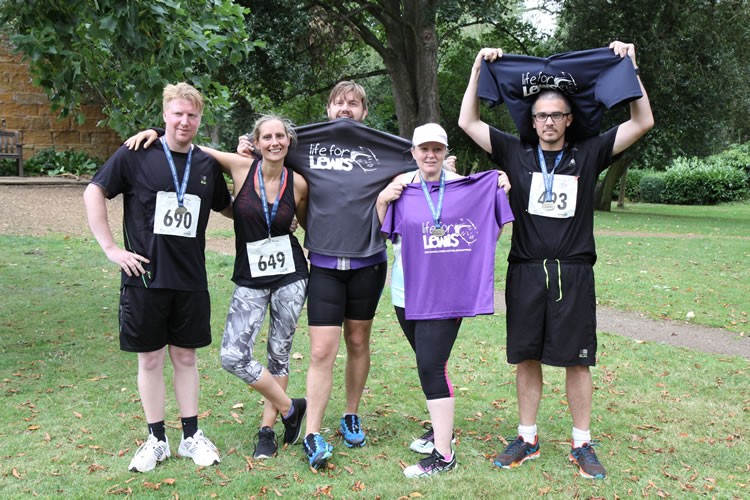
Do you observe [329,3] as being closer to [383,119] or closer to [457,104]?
[457,104]

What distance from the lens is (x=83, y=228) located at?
14344mm

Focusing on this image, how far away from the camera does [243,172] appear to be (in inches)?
164

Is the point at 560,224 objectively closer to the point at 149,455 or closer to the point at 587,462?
the point at 587,462

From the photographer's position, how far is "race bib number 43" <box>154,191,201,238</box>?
387 cm

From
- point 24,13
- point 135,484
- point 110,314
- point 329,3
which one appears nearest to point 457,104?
point 329,3

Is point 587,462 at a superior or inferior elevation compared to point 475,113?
inferior

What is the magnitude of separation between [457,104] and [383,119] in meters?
3.68

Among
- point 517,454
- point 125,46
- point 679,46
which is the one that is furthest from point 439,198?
point 679,46

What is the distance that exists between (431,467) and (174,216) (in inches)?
79.1

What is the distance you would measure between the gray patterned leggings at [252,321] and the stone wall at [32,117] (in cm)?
1791

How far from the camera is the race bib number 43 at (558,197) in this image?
4000 millimetres

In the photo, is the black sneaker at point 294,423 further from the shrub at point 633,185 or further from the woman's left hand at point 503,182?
the shrub at point 633,185

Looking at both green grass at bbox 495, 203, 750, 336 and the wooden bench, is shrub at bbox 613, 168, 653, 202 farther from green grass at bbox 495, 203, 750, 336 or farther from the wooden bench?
the wooden bench

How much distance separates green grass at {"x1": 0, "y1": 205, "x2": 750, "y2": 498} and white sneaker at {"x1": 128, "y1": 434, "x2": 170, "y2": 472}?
0.06 metres
